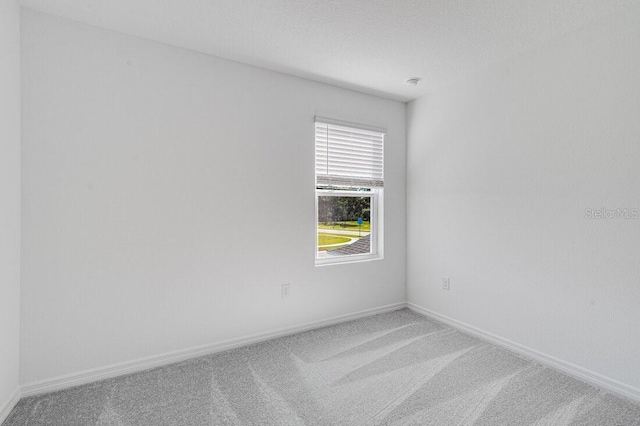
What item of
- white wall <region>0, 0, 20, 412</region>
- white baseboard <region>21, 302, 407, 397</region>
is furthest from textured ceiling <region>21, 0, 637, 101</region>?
white baseboard <region>21, 302, 407, 397</region>

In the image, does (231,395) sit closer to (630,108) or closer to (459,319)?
(459,319)

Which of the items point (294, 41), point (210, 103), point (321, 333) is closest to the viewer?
point (294, 41)

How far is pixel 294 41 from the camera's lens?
7.93 feet

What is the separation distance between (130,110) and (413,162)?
2.82 metres

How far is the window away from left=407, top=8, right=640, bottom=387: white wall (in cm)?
62

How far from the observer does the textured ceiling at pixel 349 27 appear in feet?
6.59

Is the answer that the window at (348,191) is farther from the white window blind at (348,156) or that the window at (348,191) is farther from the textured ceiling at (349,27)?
the textured ceiling at (349,27)

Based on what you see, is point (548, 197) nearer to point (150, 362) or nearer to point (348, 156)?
point (348, 156)

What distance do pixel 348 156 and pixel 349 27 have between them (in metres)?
1.35

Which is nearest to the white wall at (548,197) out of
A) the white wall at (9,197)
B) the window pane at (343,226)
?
the window pane at (343,226)

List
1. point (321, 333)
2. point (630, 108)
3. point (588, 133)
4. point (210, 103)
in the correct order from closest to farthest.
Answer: point (630, 108), point (588, 133), point (210, 103), point (321, 333)

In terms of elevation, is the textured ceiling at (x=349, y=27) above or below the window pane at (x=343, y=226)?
above

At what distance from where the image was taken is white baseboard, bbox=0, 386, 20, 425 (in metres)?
1.82

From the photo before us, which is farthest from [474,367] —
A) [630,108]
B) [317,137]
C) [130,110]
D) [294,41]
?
[130,110]
